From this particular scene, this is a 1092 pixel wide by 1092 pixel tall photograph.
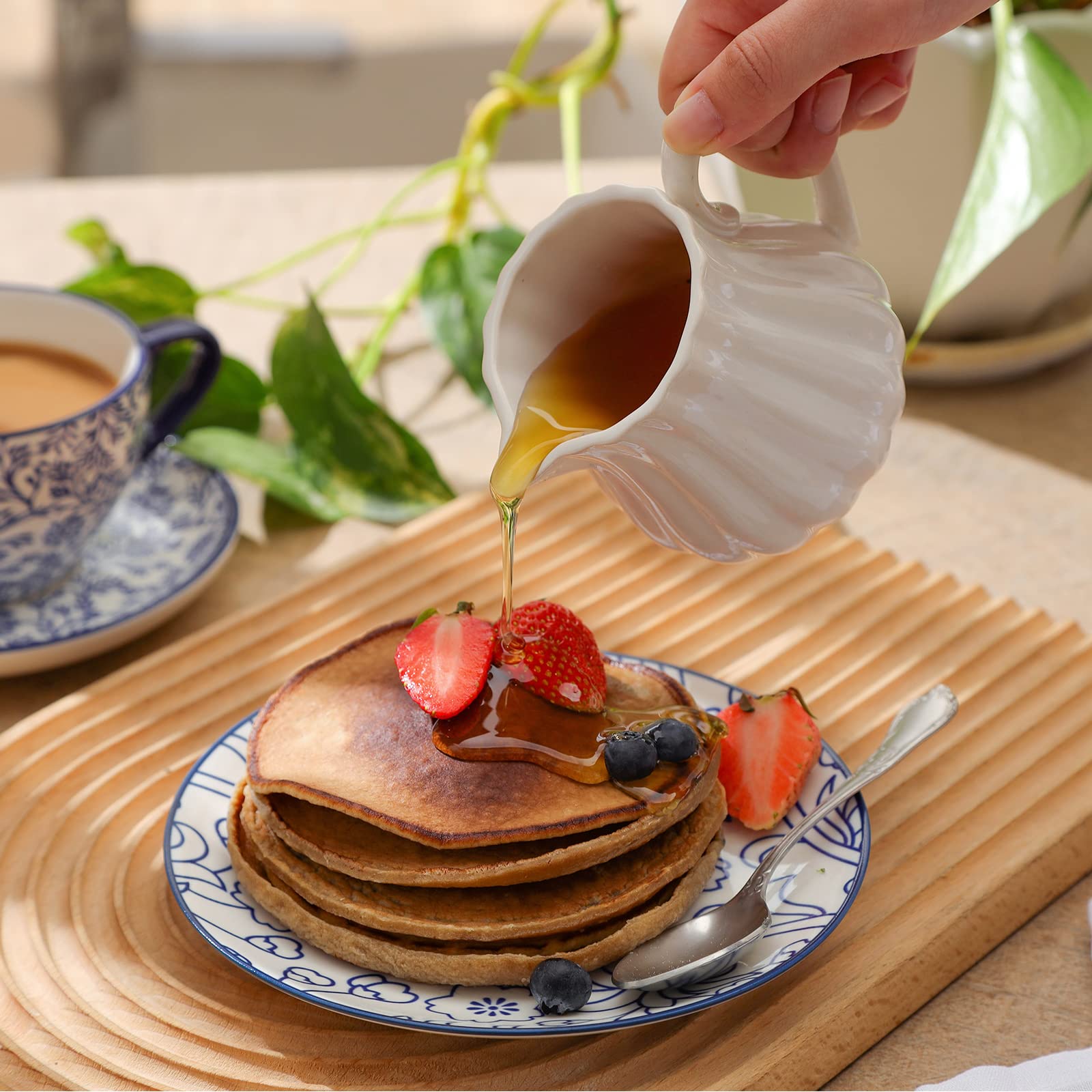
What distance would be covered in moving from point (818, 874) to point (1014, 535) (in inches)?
30.0

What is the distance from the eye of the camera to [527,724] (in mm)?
1071

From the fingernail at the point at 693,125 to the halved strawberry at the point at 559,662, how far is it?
0.38 meters

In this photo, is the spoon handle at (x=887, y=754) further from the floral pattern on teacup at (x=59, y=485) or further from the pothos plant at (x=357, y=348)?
the floral pattern on teacup at (x=59, y=485)

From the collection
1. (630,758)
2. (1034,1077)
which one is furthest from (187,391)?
(1034,1077)

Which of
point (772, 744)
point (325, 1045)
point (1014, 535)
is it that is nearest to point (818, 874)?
point (772, 744)

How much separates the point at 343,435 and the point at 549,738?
77 centimetres

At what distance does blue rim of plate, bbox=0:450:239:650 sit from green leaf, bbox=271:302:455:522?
11 cm

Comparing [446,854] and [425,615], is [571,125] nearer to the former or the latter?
[425,615]

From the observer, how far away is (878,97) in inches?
50.2

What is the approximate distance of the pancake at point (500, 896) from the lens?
101 centimetres

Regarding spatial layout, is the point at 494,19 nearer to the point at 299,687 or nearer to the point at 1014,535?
the point at 1014,535

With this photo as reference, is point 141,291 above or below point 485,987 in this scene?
above

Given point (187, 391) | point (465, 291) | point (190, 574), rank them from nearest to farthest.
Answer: point (190, 574) → point (187, 391) → point (465, 291)

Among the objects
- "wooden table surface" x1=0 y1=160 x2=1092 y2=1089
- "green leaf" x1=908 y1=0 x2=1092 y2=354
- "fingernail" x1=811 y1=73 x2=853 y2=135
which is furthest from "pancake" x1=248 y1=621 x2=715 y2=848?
"green leaf" x1=908 y1=0 x2=1092 y2=354
